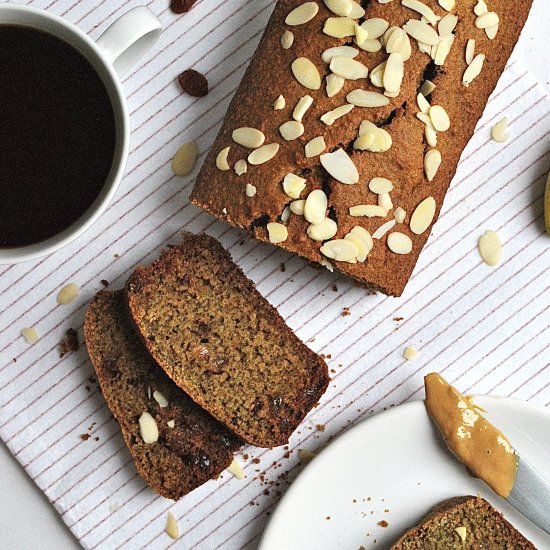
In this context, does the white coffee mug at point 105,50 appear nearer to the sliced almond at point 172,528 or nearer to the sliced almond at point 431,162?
the sliced almond at point 431,162

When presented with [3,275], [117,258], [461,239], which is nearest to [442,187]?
[461,239]

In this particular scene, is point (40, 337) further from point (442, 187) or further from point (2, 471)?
point (442, 187)

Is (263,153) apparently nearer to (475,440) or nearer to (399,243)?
(399,243)

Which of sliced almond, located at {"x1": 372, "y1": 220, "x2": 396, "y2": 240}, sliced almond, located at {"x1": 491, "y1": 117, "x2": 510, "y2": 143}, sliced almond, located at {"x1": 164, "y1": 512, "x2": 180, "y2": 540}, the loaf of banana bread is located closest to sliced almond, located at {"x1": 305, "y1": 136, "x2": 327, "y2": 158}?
the loaf of banana bread

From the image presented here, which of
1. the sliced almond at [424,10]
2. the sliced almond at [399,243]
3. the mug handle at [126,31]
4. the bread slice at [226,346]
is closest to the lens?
the mug handle at [126,31]

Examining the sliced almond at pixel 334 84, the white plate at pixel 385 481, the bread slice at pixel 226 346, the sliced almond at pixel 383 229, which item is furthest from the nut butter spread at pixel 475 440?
the sliced almond at pixel 334 84
